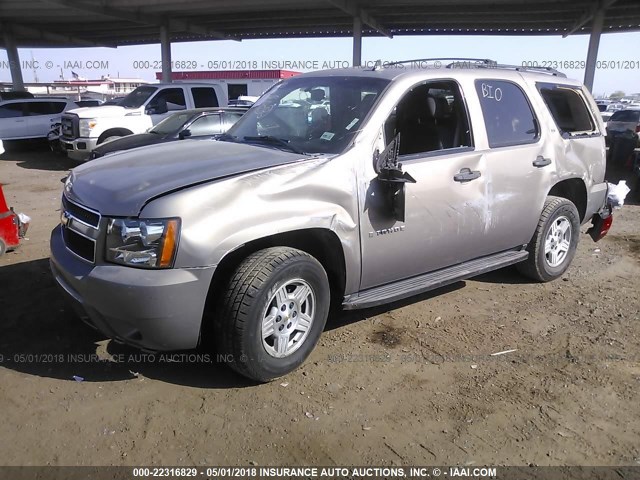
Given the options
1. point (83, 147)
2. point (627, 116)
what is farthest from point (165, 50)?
point (627, 116)

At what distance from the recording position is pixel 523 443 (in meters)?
2.83

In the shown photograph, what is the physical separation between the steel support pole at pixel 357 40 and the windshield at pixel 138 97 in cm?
1816

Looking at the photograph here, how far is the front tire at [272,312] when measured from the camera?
300cm

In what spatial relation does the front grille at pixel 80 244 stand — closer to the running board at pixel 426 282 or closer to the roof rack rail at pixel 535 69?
the running board at pixel 426 282

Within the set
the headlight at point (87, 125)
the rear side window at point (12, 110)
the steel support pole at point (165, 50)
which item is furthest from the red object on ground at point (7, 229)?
the steel support pole at point (165, 50)

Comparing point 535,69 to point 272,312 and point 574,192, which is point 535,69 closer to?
point 574,192

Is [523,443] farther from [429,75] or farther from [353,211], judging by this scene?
[429,75]

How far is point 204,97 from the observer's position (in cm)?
1405

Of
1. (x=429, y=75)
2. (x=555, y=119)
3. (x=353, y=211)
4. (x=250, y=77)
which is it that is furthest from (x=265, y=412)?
(x=250, y=77)

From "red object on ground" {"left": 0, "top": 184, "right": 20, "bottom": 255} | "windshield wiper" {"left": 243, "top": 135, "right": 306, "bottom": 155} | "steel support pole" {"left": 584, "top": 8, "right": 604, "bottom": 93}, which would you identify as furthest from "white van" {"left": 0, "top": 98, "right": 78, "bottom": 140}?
"steel support pole" {"left": 584, "top": 8, "right": 604, "bottom": 93}

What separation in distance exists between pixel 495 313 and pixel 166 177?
299cm

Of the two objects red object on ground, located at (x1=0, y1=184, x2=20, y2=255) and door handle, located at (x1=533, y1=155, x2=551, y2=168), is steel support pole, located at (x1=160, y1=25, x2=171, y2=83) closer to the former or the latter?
red object on ground, located at (x1=0, y1=184, x2=20, y2=255)

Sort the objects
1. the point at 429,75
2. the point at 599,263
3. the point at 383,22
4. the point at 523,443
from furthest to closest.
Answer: the point at 383,22 < the point at 599,263 < the point at 429,75 < the point at 523,443

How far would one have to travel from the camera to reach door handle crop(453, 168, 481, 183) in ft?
13.1
